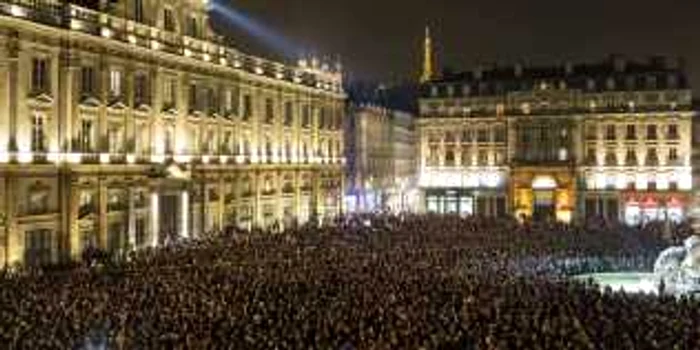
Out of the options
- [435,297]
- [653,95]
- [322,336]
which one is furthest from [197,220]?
[653,95]

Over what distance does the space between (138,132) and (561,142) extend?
49.9 metres

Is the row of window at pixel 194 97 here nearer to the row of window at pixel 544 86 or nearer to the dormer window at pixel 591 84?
the row of window at pixel 544 86

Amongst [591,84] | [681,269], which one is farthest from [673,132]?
[681,269]

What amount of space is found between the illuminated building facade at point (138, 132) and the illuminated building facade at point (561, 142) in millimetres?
22109

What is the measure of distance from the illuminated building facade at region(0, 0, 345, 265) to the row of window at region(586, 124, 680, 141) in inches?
1122

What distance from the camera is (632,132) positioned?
92.0 m

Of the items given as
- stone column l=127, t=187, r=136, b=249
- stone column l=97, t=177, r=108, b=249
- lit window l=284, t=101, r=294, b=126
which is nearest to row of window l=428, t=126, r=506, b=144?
lit window l=284, t=101, r=294, b=126

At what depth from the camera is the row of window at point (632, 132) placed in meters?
90.7

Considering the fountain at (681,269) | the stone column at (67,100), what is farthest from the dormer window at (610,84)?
the stone column at (67,100)

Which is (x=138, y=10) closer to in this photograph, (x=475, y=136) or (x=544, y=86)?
(x=475, y=136)

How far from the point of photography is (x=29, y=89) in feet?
153

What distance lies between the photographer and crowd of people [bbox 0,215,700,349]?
24125mm

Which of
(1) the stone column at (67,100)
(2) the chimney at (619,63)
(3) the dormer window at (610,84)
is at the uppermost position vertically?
(2) the chimney at (619,63)

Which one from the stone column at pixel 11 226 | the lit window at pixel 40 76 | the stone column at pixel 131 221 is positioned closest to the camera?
the stone column at pixel 11 226
